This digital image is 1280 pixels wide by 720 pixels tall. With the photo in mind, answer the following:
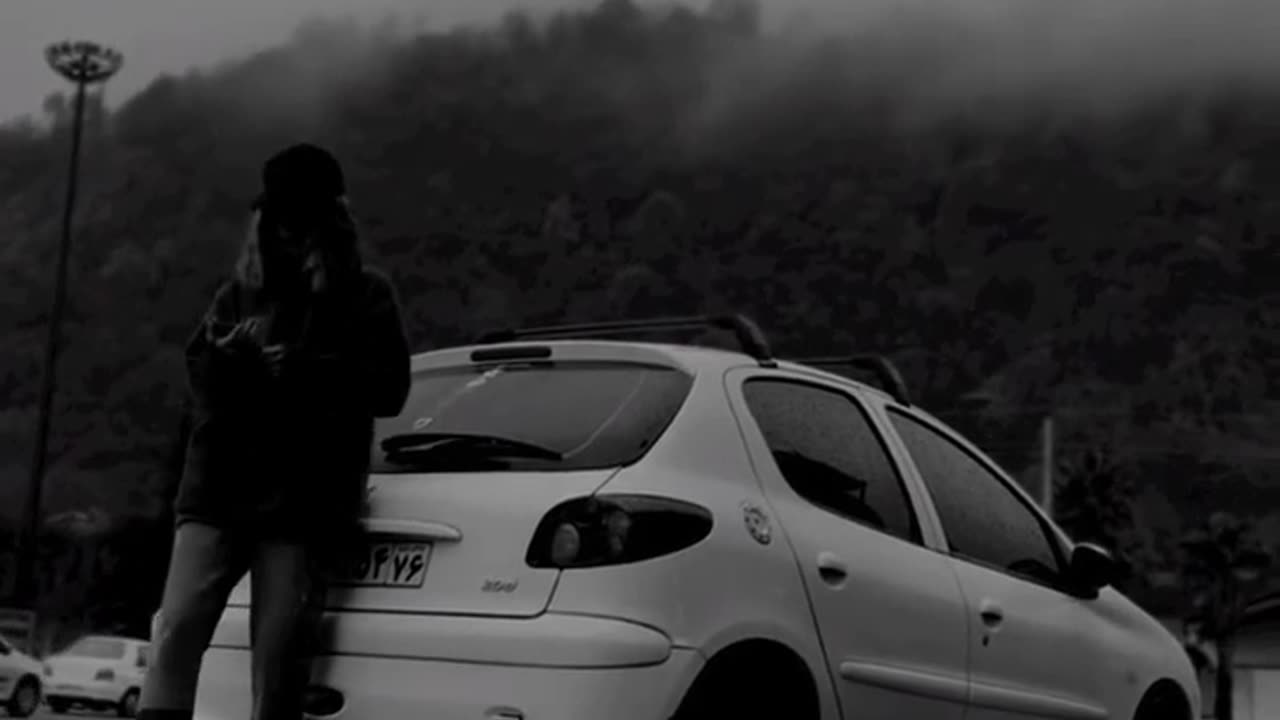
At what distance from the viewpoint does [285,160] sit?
4406 mm

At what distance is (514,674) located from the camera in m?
4.15

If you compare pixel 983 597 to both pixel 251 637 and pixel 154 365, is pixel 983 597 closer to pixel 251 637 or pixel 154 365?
pixel 251 637

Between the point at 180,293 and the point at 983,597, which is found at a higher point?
the point at 983,597

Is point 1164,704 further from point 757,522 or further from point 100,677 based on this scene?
point 100,677

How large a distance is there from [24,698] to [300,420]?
2225 centimetres

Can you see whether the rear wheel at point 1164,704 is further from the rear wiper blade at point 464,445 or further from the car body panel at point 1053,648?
the rear wiper blade at point 464,445

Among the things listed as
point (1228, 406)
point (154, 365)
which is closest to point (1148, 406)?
point (1228, 406)

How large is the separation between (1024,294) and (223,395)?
198139mm

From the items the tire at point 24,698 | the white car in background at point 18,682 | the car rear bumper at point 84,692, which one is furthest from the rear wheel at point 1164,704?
the car rear bumper at point 84,692

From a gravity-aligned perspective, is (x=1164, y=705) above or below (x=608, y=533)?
below

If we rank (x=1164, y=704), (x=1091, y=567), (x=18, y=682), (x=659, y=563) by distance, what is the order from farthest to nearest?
(x=18, y=682), (x=1164, y=704), (x=1091, y=567), (x=659, y=563)

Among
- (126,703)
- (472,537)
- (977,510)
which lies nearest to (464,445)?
(472,537)

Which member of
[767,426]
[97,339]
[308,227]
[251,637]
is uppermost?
[308,227]

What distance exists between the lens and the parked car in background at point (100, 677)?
31.2 m
